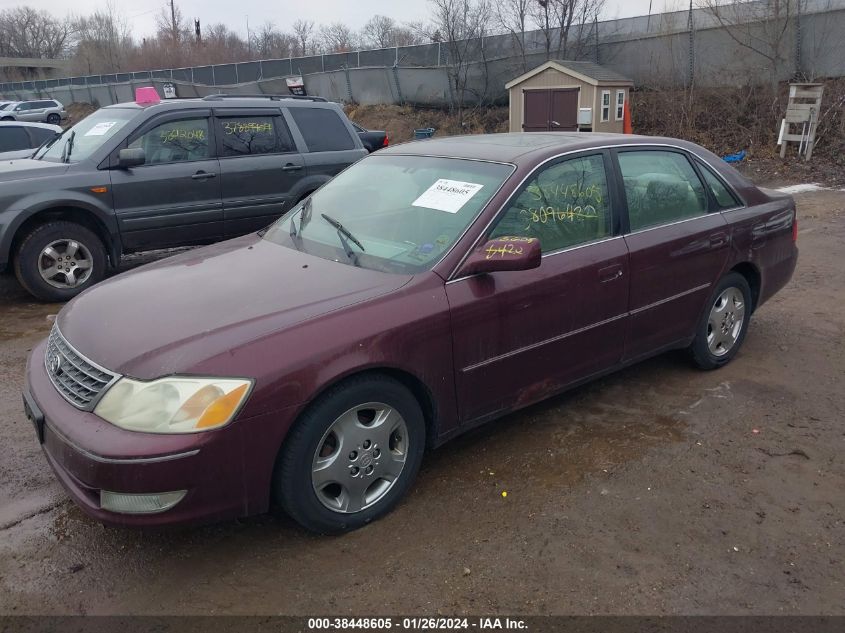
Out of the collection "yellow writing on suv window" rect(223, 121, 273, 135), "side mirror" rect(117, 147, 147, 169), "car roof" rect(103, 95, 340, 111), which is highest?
"car roof" rect(103, 95, 340, 111)

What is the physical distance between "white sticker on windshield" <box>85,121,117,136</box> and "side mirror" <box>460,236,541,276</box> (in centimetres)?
513

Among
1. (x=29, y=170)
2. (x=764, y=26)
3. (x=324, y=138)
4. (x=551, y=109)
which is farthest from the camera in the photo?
(x=551, y=109)

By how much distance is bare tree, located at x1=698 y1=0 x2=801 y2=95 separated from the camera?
731 inches

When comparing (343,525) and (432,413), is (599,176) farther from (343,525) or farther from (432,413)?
(343,525)

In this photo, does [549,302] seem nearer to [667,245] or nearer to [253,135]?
[667,245]

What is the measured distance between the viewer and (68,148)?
6910mm

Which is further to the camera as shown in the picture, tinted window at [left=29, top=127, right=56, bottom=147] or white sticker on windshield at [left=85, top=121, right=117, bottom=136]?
tinted window at [left=29, top=127, right=56, bottom=147]

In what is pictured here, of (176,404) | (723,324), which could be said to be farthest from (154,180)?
(723,324)

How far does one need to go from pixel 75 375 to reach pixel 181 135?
15.5 feet

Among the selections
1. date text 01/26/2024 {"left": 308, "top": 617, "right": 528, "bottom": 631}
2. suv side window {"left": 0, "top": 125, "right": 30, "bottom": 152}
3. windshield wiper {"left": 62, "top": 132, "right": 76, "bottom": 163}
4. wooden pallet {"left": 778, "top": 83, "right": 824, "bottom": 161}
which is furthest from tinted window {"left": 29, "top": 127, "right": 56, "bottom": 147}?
wooden pallet {"left": 778, "top": 83, "right": 824, "bottom": 161}

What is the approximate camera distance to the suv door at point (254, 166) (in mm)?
7176

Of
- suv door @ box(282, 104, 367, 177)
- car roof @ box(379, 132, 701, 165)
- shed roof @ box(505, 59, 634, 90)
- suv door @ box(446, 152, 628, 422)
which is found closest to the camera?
suv door @ box(446, 152, 628, 422)

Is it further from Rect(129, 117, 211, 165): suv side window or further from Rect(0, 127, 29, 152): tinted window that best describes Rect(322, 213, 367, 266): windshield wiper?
Rect(0, 127, 29, 152): tinted window

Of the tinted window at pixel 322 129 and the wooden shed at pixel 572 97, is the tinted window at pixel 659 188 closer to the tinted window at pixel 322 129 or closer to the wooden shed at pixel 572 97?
the tinted window at pixel 322 129
